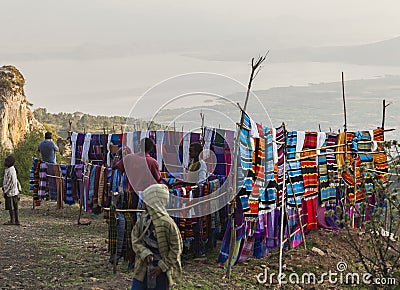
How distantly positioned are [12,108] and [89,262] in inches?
805

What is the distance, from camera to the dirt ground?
21.5 ft

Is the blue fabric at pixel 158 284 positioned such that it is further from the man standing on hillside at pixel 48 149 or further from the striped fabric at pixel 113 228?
the man standing on hillside at pixel 48 149

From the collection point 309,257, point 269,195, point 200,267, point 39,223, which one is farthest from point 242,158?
point 39,223

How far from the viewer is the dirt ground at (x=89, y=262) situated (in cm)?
657

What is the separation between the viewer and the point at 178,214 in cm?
737

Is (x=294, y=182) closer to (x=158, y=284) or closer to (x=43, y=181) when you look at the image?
(x=158, y=284)

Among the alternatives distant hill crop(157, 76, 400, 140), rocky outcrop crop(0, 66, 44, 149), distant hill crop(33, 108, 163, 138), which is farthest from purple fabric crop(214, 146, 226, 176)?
distant hill crop(33, 108, 163, 138)

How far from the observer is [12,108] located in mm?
26219

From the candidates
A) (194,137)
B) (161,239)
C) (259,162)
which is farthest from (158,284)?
(194,137)

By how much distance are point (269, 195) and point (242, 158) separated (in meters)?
1.03

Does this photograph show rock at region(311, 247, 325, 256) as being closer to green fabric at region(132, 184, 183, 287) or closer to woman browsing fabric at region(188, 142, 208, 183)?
woman browsing fabric at region(188, 142, 208, 183)

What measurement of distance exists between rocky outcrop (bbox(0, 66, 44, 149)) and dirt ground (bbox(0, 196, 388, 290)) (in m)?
16.2

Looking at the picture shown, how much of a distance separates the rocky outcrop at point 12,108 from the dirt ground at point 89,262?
16217 mm

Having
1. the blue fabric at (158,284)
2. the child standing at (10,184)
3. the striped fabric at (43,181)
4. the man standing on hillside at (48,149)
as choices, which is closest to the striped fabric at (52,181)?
the striped fabric at (43,181)
